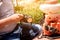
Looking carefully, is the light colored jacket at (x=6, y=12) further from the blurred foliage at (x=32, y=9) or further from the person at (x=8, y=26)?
the blurred foliage at (x=32, y=9)

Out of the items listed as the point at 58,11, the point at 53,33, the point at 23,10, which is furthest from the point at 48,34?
the point at 23,10

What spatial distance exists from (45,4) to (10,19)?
617 millimetres

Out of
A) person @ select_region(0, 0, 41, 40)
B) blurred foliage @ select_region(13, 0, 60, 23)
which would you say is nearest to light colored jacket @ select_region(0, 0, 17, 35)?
person @ select_region(0, 0, 41, 40)

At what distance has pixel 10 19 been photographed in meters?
0.67

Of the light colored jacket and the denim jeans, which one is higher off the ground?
the light colored jacket

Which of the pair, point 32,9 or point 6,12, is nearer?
point 6,12

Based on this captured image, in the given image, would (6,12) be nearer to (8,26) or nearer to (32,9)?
(8,26)

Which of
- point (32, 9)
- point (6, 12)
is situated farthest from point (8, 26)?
point (32, 9)

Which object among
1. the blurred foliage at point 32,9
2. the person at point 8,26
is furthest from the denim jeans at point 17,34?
the blurred foliage at point 32,9

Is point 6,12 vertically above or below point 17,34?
above

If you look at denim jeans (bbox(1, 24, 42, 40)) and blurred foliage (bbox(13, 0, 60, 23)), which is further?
blurred foliage (bbox(13, 0, 60, 23))

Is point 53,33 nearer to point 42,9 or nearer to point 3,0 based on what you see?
point 42,9

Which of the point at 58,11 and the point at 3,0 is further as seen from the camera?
the point at 58,11

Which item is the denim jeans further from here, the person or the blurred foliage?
the blurred foliage
